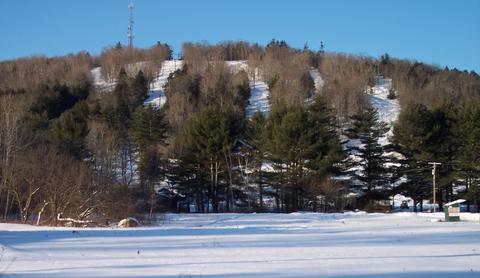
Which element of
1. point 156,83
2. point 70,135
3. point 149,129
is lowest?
point 70,135

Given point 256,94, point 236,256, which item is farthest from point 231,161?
point 256,94

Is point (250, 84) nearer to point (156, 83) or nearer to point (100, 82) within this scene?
point (156, 83)

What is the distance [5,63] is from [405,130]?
3812 inches

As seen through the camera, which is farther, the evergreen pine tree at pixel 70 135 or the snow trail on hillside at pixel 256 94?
the snow trail on hillside at pixel 256 94

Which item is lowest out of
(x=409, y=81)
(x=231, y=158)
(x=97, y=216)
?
(x=97, y=216)

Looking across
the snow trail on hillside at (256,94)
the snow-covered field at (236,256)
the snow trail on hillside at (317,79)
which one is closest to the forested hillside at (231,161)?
the snow-covered field at (236,256)

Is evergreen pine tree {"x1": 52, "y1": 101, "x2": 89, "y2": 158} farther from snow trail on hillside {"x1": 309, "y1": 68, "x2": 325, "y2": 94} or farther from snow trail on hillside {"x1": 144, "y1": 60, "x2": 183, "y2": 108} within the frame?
snow trail on hillside {"x1": 309, "y1": 68, "x2": 325, "y2": 94}

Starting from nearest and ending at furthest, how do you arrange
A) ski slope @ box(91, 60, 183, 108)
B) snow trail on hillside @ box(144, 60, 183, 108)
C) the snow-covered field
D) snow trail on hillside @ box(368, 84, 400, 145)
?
the snow-covered field
snow trail on hillside @ box(368, 84, 400, 145)
snow trail on hillside @ box(144, 60, 183, 108)
ski slope @ box(91, 60, 183, 108)

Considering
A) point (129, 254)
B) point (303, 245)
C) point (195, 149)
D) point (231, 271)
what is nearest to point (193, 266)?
point (231, 271)

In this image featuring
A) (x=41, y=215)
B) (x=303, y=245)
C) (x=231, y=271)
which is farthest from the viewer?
(x=41, y=215)

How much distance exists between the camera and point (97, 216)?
27109mm

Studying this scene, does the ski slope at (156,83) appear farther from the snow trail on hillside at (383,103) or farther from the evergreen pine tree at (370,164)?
the evergreen pine tree at (370,164)

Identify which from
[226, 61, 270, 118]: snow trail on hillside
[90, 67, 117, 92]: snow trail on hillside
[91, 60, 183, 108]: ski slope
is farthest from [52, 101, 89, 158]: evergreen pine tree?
[90, 67, 117, 92]: snow trail on hillside

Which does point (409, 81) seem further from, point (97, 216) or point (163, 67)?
point (97, 216)
